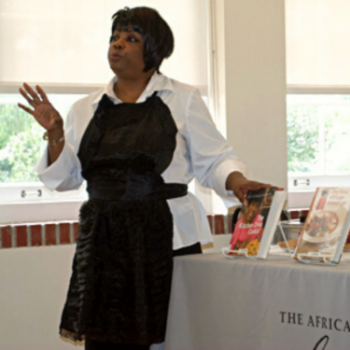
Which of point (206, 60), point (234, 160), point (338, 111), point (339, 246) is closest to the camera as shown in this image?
point (339, 246)

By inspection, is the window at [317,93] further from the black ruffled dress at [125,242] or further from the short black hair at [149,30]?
the black ruffled dress at [125,242]

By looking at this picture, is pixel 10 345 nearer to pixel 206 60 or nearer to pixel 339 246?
pixel 206 60

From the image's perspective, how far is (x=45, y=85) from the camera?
3.31m

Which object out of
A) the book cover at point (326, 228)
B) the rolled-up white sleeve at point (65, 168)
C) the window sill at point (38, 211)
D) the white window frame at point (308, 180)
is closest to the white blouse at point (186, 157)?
the rolled-up white sleeve at point (65, 168)

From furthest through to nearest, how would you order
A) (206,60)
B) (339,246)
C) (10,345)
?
(206,60)
(10,345)
(339,246)

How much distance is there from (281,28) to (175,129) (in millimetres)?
1925

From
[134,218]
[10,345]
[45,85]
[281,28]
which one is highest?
[281,28]

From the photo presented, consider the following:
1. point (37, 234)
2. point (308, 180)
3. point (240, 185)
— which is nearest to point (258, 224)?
point (240, 185)

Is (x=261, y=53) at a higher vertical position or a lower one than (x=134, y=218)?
higher

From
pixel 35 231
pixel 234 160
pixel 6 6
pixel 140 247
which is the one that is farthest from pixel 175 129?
pixel 6 6

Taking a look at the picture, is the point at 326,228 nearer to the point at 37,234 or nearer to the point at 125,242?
the point at 125,242

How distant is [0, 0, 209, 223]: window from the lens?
3238mm

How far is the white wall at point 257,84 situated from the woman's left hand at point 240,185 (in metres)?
1.65

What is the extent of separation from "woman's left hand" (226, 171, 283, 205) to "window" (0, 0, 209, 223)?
1678mm
